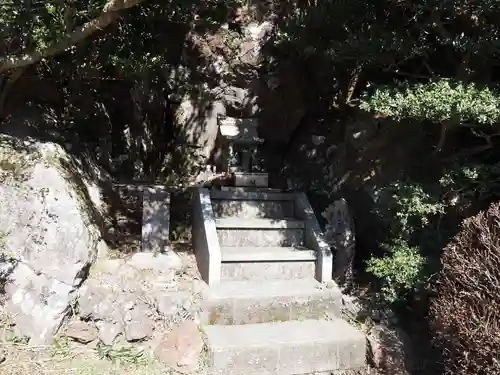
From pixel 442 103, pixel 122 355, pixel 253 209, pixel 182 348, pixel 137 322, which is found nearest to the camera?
pixel 442 103

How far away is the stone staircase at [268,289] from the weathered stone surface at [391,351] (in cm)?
13

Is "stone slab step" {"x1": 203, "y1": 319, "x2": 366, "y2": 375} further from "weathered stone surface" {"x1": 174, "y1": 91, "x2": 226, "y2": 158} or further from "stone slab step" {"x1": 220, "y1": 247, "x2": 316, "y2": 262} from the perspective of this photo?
"weathered stone surface" {"x1": 174, "y1": 91, "x2": 226, "y2": 158}

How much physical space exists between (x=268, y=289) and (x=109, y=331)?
1696 mm

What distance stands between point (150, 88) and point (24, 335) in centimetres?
501

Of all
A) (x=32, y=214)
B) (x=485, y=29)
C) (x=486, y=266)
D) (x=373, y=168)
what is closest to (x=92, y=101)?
(x=32, y=214)

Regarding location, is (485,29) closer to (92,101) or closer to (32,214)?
(32,214)

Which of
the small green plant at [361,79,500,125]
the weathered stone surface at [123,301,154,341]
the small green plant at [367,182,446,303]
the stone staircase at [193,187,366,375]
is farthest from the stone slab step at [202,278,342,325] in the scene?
the small green plant at [361,79,500,125]

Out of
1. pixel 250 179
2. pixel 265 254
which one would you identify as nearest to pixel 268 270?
pixel 265 254

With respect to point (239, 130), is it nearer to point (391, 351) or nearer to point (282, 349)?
point (282, 349)

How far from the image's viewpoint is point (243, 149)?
6770 millimetres

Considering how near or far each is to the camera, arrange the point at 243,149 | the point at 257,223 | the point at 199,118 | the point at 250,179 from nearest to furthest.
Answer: the point at 257,223
the point at 250,179
the point at 243,149
the point at 199,118

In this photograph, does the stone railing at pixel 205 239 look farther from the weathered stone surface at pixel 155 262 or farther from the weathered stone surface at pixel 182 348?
the weathered stone surface at pixel 182 348

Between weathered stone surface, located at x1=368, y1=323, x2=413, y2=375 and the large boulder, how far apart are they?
293cm

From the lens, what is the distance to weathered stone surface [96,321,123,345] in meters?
3.93
